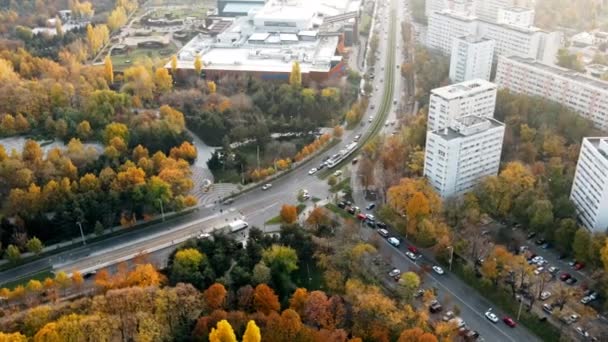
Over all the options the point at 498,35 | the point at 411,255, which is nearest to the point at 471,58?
the point at 498,35

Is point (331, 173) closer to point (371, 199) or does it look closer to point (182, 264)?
point (371, 199)

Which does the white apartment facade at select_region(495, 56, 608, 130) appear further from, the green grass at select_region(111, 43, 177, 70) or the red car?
the green grass at select_region(111, 43, 177, 70)

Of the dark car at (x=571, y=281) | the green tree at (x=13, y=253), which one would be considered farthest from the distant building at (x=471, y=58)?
the green tree at (x=13, y=253)

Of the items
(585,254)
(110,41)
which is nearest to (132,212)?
(585,254)

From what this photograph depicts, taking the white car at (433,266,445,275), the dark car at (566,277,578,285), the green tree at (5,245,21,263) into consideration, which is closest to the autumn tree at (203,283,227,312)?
the white car at (433,266,445,275)

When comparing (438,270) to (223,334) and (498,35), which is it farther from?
(498,35)

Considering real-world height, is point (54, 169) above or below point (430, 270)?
above

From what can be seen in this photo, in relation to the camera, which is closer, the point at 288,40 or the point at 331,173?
the point at 331,173
